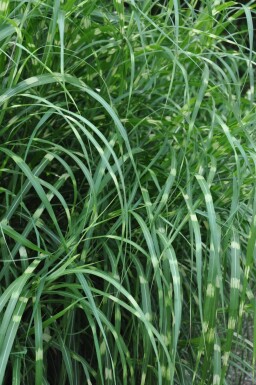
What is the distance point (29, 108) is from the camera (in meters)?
1.72

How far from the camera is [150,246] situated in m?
1.55

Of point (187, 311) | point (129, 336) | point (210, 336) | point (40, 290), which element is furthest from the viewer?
point (187, 311)

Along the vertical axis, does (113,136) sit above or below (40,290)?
above

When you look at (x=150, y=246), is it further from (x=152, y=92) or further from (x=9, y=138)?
(x=152, y=92)

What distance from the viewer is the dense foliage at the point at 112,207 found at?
1.55 meters

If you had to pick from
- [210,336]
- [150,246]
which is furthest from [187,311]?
[150,246]

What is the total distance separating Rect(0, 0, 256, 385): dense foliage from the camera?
1.55 metres

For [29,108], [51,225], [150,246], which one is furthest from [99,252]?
[29,108]

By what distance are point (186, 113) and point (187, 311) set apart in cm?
50

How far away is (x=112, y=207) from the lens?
5.79ft

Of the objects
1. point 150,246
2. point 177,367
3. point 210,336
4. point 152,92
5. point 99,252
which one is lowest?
point 177,367

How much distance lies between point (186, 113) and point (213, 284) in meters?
0.45

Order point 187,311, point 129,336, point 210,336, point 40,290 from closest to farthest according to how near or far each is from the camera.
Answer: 1. point 40,290
2. point 210,336
3. point 129,336
4. point 187,311

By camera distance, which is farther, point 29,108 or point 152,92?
point 152,92
